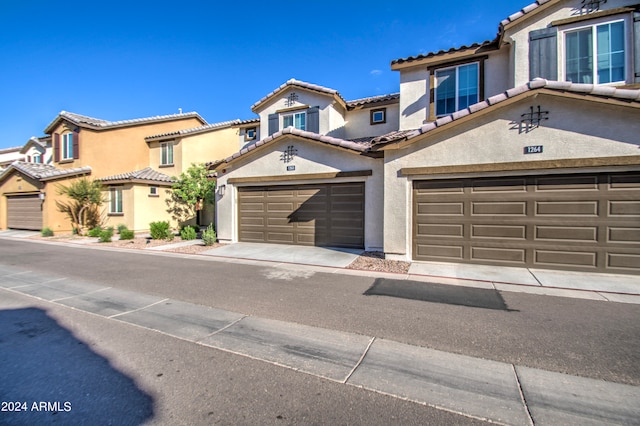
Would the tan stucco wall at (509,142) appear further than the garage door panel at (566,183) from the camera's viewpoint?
No

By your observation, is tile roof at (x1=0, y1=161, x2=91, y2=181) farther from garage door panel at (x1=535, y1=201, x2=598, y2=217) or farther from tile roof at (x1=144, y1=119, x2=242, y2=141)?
garage door panel at (x1=535, y1=201, x2=598, y2=217)

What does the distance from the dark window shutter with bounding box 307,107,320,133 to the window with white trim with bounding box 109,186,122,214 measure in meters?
12.7

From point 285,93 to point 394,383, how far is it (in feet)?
52.7

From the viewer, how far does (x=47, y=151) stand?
2759 cm

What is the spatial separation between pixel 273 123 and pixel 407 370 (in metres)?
15.5

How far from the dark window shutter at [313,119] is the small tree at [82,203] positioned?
1348 cm

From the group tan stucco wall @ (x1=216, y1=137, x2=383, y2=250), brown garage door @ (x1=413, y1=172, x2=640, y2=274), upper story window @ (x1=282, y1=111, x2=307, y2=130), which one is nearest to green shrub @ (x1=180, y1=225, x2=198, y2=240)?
tan stucco wall @ (x1=216, y1=137, x2=383, y2=250)

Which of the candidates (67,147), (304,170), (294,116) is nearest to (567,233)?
(304,170)

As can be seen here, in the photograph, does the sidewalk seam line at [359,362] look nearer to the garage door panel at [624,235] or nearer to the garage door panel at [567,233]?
the garage door panel at [567,233]

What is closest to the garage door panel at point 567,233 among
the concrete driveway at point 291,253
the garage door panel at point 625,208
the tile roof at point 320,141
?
the garage door panel at point 625,208

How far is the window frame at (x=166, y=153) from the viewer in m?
20.8

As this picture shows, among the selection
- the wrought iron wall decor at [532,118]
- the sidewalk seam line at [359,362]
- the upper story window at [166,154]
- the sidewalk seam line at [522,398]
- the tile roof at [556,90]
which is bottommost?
the sidewalk seam line at [522,398]

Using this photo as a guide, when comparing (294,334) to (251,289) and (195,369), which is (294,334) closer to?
(195,369)

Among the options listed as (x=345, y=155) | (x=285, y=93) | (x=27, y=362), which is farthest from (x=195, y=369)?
(x=285, y=93)
